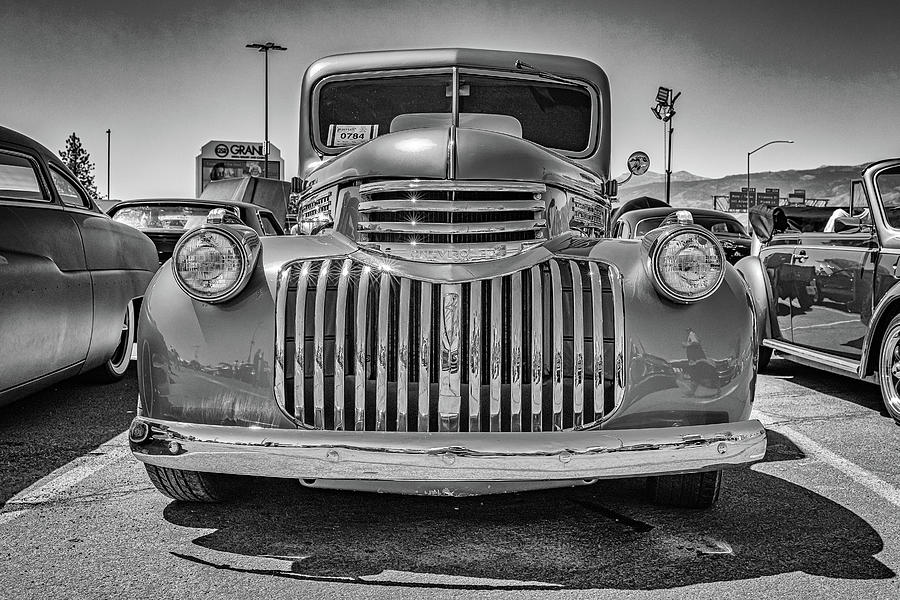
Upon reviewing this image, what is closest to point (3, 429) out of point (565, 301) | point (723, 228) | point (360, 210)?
point (360, 210)

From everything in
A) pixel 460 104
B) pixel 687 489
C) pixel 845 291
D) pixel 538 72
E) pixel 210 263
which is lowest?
pixel 687 489

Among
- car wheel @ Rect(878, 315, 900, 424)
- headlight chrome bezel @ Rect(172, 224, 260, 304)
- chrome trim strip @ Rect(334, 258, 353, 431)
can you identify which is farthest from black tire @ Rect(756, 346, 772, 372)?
headlight chrome bezel @ Rect(172, 224, 260, 304)

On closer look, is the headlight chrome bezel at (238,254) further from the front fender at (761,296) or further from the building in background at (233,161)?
the building in background at (233,161)

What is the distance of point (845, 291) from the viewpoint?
5.57 meters

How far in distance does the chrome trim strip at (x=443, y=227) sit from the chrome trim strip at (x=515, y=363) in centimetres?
46

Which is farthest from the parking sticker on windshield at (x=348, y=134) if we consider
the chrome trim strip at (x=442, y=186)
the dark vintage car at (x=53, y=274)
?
the dark vintage car at (x=53, y=274)

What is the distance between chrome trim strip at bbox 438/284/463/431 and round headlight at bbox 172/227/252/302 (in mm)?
666

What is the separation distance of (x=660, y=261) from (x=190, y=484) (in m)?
1.80

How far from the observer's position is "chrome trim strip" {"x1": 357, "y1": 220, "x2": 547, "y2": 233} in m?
3.12

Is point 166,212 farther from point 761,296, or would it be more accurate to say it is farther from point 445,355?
point 445,355

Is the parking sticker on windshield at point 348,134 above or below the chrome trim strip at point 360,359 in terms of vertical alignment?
above

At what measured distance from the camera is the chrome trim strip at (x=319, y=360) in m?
2.65

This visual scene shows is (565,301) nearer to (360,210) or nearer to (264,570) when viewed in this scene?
(360,210)

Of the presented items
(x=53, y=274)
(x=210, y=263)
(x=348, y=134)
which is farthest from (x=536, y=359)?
(x=53, y=274)
